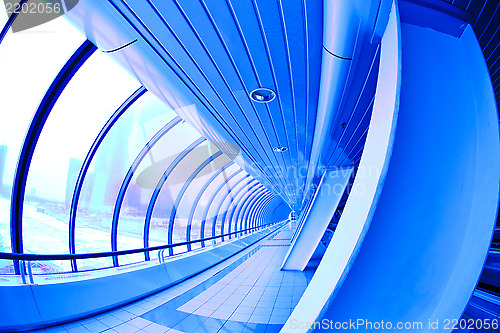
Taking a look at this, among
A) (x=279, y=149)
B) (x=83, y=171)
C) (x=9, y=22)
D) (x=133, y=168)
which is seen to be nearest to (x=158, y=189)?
(x=133, y=168)

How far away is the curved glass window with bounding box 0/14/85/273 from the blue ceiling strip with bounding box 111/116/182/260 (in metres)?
2.86

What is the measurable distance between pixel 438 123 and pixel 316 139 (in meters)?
3.41

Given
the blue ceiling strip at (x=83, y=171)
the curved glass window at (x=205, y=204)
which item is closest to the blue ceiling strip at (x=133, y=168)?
the blue ceiling strip at (x=83, y=171)

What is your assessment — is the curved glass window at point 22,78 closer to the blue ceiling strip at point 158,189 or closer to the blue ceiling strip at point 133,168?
the blue ceiling strip at point 133,168

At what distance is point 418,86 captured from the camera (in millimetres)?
1364

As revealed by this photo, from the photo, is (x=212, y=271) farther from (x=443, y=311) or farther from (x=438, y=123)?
(x=438, y=123)

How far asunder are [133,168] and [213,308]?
530 cm

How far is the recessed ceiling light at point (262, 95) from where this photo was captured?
311 cm

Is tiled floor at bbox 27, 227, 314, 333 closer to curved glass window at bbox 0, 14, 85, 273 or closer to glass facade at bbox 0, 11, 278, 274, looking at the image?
glass facade at bbox 0, 11, 278, 274

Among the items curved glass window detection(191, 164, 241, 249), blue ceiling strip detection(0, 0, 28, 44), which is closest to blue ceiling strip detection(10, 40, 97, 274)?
blue ceiling strip detection(0, 0, 28, 44)

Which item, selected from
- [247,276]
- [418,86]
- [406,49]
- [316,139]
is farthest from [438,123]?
[247,276]

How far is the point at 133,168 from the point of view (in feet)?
23.8

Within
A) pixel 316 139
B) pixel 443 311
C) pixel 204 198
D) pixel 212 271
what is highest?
pixel 316 139

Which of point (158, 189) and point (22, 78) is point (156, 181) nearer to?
point (158, 189)
